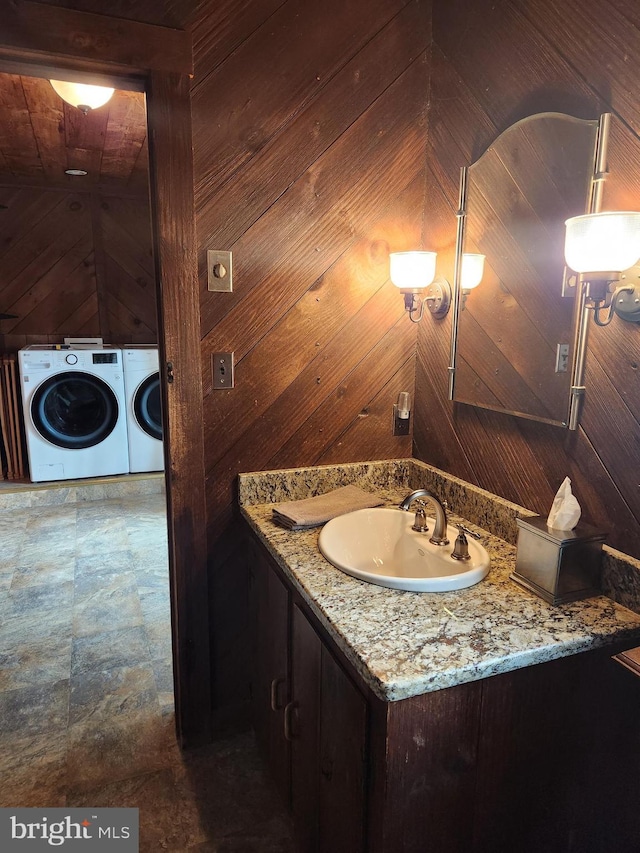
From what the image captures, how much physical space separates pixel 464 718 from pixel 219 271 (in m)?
1.32

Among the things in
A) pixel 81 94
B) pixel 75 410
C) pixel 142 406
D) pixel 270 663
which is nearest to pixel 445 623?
pixel 270 663

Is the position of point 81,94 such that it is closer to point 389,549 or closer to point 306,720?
point 389,549

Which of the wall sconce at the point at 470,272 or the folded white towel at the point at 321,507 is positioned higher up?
the wall sconce at the point at 470,272

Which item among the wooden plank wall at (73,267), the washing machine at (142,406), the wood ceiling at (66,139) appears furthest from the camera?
the wooden plank wall at (73,267)

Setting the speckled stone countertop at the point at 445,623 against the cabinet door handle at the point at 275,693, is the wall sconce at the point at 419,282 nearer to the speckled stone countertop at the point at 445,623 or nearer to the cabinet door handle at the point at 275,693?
the speckled stone countertop at the point at 445,623

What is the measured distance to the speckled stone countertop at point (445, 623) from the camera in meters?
0.95

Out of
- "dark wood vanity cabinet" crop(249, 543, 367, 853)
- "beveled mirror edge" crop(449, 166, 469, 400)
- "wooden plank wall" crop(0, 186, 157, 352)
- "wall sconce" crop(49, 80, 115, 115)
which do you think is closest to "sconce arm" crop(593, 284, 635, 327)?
"beveled mirror edge" crop(449, 166, 469, 400)

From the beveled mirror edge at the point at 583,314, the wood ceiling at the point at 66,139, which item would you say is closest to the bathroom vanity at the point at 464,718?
the beveled mirror edge at the point at 583,314

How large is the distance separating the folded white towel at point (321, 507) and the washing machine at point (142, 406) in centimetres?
300

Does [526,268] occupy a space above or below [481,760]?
above

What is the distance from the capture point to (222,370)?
1695 mm

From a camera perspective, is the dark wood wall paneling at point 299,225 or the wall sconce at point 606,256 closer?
the wall sconce at point 606,256

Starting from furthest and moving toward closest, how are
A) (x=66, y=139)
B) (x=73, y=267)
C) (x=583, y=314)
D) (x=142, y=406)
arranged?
(x=73, y=267), (x=142, y=406), (x=66, y=139), (x=583, y=314)
